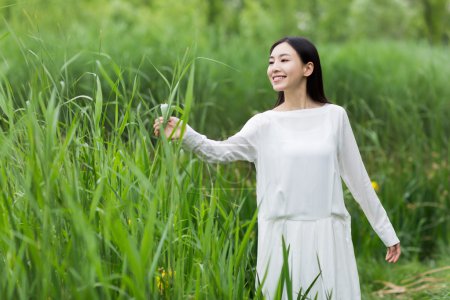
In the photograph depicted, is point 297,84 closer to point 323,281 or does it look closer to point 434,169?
point 323,281

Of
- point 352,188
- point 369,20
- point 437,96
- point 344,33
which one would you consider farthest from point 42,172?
point 369,20

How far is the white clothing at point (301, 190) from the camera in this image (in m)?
2.58

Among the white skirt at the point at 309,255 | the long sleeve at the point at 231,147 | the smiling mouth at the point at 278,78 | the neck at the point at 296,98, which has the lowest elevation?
the white skirt at the point at 309,255

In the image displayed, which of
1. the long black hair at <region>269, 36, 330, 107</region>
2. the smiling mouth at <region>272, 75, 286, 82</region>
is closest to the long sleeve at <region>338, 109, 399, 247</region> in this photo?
the long black hair at <region>269, 36, 330, 107</region>

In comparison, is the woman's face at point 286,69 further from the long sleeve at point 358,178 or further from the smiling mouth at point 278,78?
the long sleeve at point 358,178

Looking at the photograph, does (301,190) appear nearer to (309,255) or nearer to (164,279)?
(309,255)

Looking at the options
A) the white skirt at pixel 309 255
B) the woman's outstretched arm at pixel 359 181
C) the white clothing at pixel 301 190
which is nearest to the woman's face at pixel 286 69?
the white clothing at pixel 301 190

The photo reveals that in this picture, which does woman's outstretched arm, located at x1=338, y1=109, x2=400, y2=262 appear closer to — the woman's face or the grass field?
the woman's face

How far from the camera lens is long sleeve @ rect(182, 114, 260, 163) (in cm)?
258

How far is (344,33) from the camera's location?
768 inches

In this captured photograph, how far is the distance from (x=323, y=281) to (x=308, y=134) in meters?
0.52

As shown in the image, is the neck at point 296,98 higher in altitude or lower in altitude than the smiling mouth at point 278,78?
lower

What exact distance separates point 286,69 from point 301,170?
0.38m

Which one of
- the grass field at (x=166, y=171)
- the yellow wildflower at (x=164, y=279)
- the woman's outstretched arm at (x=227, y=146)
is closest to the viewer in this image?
the grass field at (x=166, y=171)
